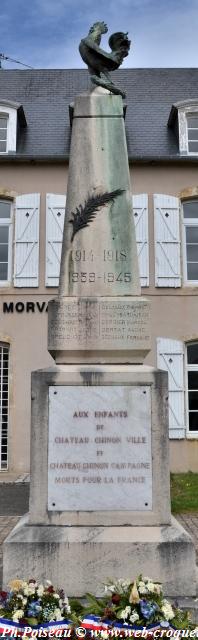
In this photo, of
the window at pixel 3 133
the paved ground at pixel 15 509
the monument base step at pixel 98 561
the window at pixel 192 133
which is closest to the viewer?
the monument base step at pixel 98 561

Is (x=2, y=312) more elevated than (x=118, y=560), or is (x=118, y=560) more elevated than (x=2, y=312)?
(x=2, y=312)

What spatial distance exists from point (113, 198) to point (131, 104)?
1098 cm

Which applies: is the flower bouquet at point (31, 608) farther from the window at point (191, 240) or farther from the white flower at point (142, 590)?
the window at point (191, 240)

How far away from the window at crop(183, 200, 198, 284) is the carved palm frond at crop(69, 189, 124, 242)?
8153mm

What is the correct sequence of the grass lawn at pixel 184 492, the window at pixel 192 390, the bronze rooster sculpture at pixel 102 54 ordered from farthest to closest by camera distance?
1. the window at pixel 192 390
2. the grass lawn at pixel 184 492
3. the bronze rooster sculpture at pixel 102 54

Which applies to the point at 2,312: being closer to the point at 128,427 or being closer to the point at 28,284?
the point at 28,284

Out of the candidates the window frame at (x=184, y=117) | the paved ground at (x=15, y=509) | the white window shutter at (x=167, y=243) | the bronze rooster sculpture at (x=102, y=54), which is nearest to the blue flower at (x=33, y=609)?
the paved ground at (x=15, y=509)

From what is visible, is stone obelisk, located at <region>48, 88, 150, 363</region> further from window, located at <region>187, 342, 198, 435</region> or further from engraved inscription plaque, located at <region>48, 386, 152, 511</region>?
window, located at <region>187, 342, 198, 435</region>

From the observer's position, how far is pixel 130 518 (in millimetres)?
3547

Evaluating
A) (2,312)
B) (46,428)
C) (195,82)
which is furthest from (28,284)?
(46,428)

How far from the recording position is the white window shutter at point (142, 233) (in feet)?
38.3

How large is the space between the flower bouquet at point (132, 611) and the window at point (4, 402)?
8900mm

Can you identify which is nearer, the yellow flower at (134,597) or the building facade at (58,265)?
the yellow flower at (134,597)

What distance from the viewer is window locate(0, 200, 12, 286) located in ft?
39.4
